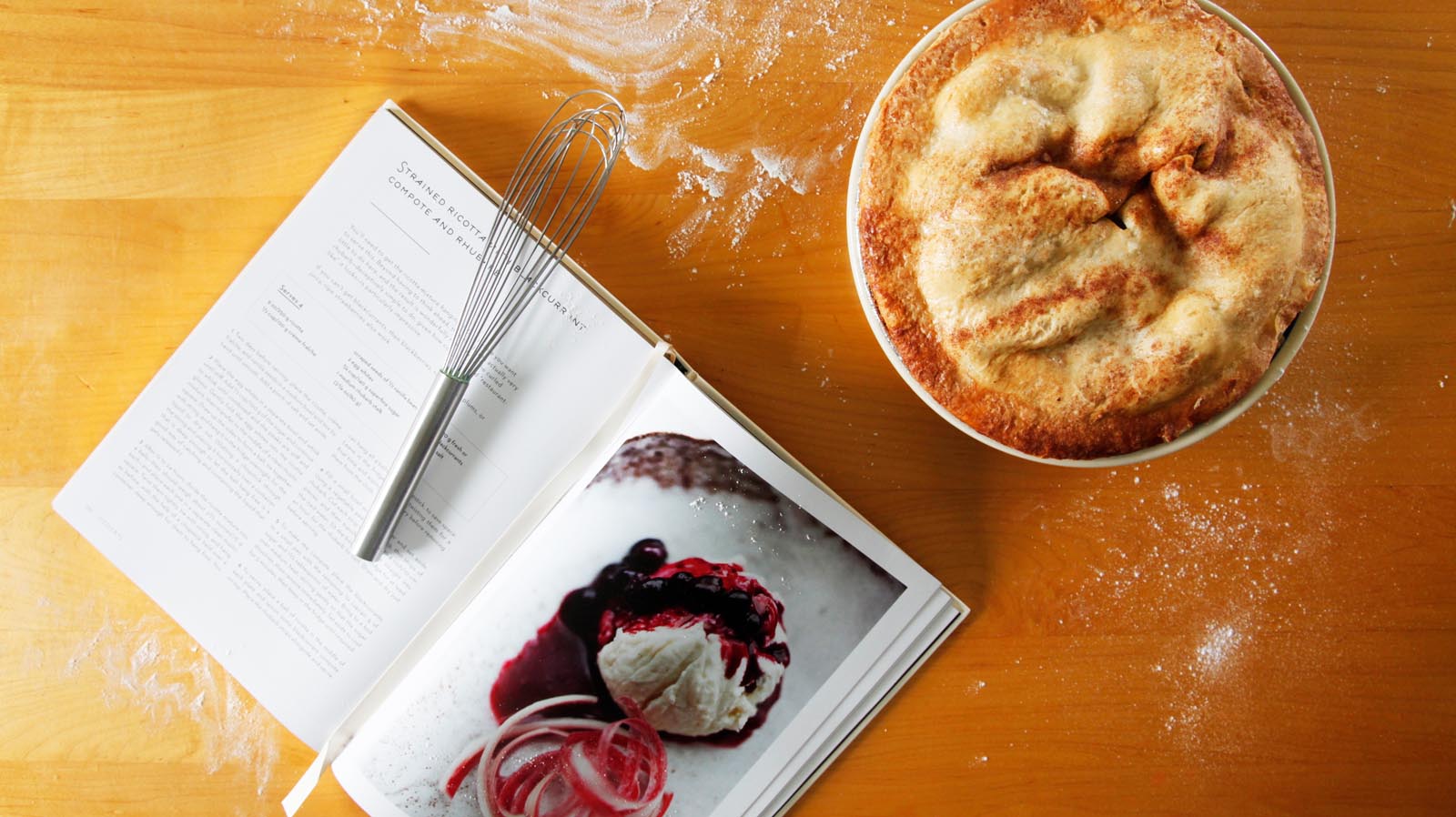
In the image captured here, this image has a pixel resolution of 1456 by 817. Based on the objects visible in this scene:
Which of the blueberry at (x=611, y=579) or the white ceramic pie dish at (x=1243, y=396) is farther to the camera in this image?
the blueberry at (x=611, y=579)

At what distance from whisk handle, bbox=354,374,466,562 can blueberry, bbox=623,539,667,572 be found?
0.63 ft

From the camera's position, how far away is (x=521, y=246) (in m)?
0.75

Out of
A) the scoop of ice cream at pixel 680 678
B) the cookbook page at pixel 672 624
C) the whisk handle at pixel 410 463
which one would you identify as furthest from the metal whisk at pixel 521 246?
the scoop of ice cream at pixel 680 678

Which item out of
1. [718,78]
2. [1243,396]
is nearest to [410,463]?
[718,78]

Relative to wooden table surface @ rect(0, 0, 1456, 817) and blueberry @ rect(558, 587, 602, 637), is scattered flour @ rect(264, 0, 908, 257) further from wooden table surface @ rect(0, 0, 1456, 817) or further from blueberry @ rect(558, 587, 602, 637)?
blueberry @ rect(558, 587, 602, 637)

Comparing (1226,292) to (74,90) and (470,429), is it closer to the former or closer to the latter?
(470,429)

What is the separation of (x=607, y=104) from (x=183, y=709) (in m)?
0.67

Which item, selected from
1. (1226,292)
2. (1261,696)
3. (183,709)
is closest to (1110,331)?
(1226,292)

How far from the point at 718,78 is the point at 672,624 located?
1.54ft

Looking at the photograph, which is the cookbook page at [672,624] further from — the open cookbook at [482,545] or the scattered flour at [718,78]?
the scattered flour at [718,78]

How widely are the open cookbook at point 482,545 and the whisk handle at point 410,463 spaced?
0.09 ft

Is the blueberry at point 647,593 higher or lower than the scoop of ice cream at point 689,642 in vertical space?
higher

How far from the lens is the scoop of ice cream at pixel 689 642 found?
72cm

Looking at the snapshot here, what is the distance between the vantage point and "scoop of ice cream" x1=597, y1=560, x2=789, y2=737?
28.4 inches
